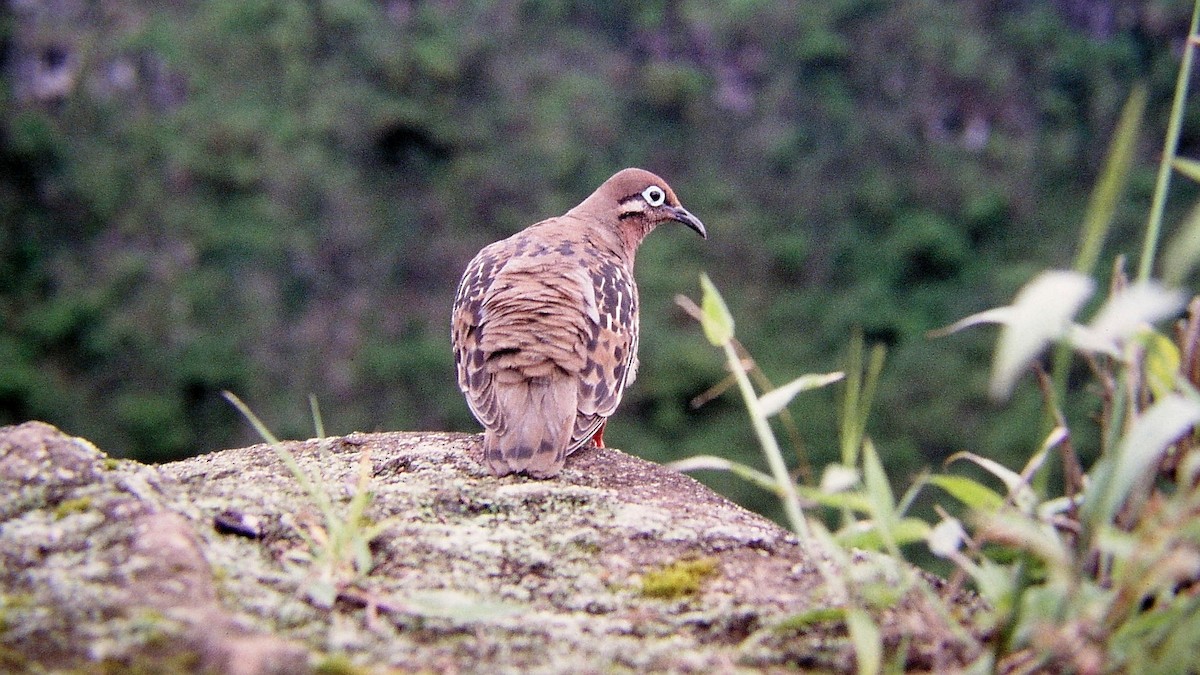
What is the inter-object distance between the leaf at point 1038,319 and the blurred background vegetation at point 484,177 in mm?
40376

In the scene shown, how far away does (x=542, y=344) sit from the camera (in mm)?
5676

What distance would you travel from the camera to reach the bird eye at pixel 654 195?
8016 millimetres

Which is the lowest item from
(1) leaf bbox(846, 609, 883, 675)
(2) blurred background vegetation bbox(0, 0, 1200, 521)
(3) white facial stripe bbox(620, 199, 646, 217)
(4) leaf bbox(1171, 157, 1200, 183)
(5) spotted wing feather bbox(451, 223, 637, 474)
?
(1) leaf bbox(846, 609, 883, 675)

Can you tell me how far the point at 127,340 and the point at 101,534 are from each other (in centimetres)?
4437

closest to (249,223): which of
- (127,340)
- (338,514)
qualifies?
(127,340)

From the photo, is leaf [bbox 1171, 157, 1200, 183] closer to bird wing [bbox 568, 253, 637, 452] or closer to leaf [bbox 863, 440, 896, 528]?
leaf [bbox 863, 440, 896, 528]

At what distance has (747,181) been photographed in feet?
158

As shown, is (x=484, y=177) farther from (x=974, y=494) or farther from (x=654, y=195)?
(x=974, y=494)

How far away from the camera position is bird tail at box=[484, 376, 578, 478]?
4.77m

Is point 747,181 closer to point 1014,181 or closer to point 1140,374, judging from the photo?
point 1014,181

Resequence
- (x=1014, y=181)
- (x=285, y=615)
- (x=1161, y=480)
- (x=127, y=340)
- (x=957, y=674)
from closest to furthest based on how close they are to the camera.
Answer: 1. (x=957, y=674)
2. (x=285, y=615)
3. (x=1161, y=480)
4. (x=127, y=340)
5. (x=1014, y=181)

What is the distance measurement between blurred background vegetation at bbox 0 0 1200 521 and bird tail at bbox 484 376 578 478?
37460mm

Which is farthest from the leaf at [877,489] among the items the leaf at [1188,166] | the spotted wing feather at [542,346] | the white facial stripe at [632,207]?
the white facial stripe at [632,207]

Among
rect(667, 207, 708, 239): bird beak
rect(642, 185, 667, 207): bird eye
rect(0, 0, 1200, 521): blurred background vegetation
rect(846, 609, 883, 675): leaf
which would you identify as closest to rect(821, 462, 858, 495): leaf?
rect(846, 609, 883, 675): leaf
